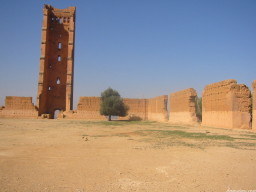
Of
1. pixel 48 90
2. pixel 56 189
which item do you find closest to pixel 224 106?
pixel 56 189

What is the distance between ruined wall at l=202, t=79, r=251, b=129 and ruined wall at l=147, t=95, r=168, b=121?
11.5 meters

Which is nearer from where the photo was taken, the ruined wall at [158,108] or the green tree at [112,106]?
the ruined wall at [158,108]

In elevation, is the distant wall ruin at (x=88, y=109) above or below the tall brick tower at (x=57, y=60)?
below

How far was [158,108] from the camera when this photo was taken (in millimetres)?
30750

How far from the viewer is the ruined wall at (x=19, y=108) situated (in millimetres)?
33531

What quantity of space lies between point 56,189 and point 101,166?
5.07ft

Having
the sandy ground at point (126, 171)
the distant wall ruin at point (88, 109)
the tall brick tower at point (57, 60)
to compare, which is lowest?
the sandy ground at point (126, 171)

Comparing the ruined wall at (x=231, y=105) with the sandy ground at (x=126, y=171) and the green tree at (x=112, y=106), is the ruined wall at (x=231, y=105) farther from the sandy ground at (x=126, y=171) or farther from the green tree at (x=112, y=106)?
the green tree at (x=112, y=106)

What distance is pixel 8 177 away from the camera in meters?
4.10

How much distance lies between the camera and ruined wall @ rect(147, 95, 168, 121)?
92.7ft

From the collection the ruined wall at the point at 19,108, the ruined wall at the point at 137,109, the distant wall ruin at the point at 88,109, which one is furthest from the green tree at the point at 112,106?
the ruined wall at the point at 19,108

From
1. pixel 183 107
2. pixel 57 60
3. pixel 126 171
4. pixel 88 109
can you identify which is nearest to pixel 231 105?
pixel 183 107

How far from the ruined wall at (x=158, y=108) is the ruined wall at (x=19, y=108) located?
55.0ft

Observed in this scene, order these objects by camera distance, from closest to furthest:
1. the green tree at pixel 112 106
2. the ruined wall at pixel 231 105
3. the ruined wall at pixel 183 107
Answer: the ruined wall at pixel 231 105
the ruined wall at pixel 183 107
the green tree at pixel 112 106
